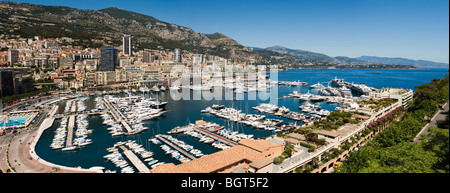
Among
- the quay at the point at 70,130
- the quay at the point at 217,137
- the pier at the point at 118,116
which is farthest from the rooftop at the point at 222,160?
the pier at the point at 118,116

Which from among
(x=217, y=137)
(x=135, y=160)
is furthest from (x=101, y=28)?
(x=135, y=160)

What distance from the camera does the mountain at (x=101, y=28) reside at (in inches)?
1445

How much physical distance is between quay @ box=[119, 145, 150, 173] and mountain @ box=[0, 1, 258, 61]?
35.3 metres

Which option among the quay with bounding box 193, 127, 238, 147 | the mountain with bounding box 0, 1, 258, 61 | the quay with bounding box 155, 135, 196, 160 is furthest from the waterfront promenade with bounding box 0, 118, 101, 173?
the mountain with bounding box 0, 1, 258, 61

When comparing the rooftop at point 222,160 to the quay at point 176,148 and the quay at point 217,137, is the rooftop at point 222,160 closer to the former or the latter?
the quay at point 176,148

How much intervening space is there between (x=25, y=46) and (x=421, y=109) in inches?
1565

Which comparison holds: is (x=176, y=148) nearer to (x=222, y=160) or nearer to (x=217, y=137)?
(x=217, y=137)

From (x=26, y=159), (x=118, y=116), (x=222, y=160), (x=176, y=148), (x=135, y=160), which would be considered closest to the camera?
(x=222, y=160)

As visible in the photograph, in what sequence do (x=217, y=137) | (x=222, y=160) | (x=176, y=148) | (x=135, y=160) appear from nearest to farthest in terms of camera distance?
(x=222, y=160)
(x=135, y=160)
(x=176, y=148)
(x=217, y=137)

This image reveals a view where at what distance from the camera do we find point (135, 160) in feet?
26.7

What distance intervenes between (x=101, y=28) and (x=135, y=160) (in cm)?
4819
